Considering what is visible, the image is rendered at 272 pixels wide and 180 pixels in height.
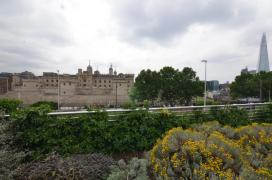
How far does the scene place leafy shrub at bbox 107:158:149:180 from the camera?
388 cm

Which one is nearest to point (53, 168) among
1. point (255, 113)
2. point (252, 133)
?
point (252, 133)

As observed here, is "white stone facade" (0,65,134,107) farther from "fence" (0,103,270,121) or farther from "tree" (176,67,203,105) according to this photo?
"fence" (0,103,270,121)

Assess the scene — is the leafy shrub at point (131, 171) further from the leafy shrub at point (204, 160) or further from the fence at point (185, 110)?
the fence at point (185, 110)

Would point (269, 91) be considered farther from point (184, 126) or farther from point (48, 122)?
point (48, 122)

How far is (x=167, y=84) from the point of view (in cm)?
5181

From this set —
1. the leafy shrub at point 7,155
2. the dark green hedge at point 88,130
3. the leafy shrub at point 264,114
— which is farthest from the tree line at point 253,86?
the leafy shrub at point 7,155

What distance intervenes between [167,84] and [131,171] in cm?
4840

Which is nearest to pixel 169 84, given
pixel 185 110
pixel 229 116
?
pixel 229 116

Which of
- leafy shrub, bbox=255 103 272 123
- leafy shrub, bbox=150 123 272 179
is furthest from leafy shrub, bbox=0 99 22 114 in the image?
leafy shrub, bbox=255 103 272 123

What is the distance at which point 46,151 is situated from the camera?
18.1 feet

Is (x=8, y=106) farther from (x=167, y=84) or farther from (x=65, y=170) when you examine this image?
(x=167, y=84)

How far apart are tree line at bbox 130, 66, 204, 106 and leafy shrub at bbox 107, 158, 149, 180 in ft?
151

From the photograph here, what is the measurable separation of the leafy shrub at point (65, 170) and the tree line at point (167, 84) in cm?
4598

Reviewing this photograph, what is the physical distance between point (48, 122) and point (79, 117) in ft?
2.56
